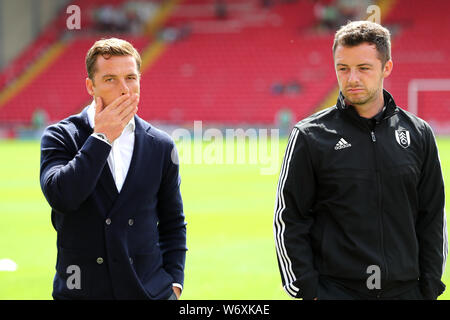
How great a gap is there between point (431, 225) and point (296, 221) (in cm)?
67

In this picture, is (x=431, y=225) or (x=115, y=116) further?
(x=431, y=225)

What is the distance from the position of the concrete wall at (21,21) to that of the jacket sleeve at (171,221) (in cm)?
3362

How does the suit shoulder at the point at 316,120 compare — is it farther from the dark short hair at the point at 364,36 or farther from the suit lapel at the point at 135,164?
the suit lapel at the point at 135,164

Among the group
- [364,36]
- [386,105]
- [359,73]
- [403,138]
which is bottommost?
[403,138]

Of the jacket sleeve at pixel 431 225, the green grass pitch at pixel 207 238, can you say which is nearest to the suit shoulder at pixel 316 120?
the jacket sleeve at pixel 431 225

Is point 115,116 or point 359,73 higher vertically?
point 359,73

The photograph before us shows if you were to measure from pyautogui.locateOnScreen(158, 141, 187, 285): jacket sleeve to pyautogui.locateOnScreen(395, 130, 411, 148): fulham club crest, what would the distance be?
1.10 metres

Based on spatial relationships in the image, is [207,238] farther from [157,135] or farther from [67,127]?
[67,127]

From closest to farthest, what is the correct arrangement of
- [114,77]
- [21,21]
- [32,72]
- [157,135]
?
[114,77] → [157,135] → [21,21] → [32,72]

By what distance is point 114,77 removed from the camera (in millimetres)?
3162

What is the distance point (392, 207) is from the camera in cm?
326

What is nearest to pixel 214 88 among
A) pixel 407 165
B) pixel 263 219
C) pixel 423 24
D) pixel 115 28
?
pixel 115 28

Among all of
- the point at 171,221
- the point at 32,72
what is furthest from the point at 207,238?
the point at 32,72
